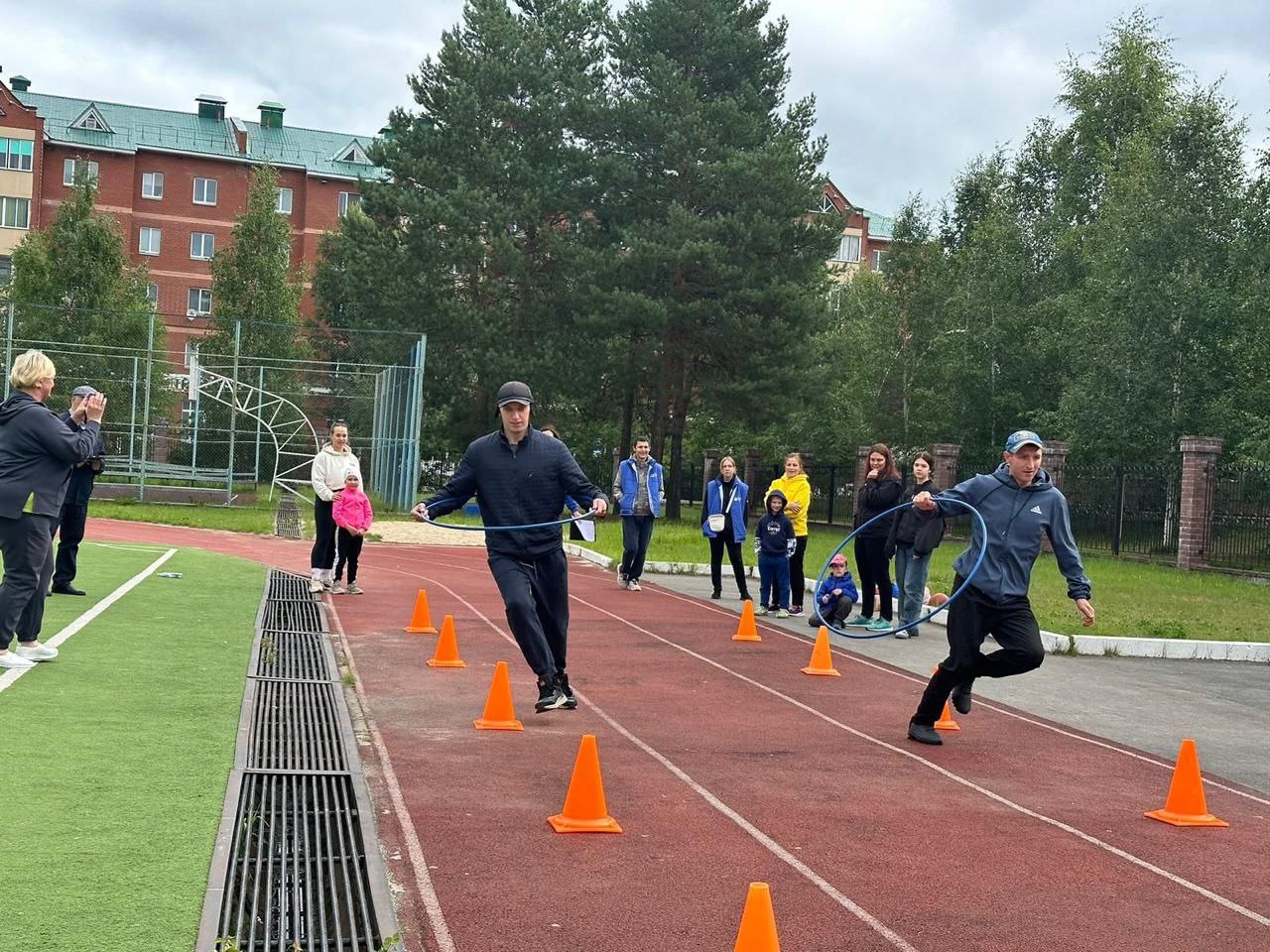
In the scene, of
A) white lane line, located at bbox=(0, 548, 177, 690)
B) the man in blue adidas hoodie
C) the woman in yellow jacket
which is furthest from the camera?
the woman in yellow jacket

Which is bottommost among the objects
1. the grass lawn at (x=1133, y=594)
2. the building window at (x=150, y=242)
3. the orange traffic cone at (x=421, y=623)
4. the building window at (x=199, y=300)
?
the orange traffic cone at (x=421, y=623)

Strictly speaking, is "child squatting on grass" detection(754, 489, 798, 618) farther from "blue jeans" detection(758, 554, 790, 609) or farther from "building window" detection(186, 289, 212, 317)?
"building window" detection(186, 289, 212, 317)

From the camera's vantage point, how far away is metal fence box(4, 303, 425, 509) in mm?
33625

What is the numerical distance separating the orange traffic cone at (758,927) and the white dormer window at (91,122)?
254ft

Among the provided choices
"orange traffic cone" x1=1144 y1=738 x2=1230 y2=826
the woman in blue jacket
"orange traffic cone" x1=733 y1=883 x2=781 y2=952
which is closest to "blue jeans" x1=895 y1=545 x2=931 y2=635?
the woman in blue jacket

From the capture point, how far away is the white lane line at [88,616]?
937cm

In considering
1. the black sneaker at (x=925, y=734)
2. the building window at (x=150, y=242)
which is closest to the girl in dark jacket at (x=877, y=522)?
the black sneaker at (x=925, y=734)

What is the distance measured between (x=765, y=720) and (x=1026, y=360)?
38326mm

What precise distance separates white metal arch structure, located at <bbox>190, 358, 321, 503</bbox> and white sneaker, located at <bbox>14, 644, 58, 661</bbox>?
917 inches

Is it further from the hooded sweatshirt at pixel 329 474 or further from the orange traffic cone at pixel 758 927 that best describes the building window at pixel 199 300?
the orange traffic cone at pixel 758 927

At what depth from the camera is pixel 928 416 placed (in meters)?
49.7

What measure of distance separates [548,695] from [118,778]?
3.24 metres

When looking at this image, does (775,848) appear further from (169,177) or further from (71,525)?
(169,177)

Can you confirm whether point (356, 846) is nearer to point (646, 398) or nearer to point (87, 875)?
point (87, 875)
